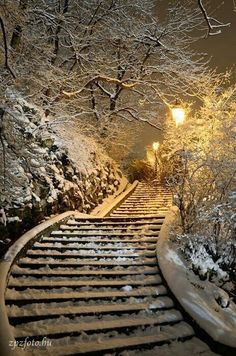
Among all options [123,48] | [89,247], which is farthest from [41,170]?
[123,48]

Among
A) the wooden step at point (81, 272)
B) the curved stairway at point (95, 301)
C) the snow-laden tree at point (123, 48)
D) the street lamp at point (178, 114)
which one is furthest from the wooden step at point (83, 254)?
the snow-laden tree at point (123, 48)

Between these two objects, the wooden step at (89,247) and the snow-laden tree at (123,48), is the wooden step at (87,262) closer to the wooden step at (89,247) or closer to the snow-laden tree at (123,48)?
the wooden step at (89,247)

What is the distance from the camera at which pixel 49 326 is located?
4566mm

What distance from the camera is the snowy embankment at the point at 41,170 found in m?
6.70

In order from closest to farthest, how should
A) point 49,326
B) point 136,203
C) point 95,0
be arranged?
point 49,326
point 136,203
point 95,0

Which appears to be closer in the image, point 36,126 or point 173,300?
point 173,300

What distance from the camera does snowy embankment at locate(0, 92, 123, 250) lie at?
670 centimetres

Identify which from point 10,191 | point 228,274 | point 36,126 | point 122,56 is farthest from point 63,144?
point 122,56

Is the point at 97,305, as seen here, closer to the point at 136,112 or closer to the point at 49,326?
the point at 49,326

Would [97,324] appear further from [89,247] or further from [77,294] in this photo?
[89,247]

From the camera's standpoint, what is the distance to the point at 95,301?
17.7 feet

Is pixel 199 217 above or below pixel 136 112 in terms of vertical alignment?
below

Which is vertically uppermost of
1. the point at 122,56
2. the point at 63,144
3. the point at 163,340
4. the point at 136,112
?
the point at 122,56

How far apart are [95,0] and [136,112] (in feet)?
19.0
